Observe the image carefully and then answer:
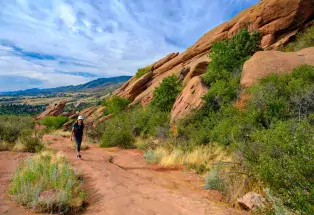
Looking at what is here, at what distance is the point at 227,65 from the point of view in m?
18.8

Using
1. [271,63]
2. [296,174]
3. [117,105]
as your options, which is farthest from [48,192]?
[117,105]

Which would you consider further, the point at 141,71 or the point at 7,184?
the point at 141,71

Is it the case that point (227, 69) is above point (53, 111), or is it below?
above

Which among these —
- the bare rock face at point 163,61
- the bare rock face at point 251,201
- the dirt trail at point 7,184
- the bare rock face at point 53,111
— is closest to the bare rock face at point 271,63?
the bare rock face at point 251,201

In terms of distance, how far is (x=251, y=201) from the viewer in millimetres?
4992

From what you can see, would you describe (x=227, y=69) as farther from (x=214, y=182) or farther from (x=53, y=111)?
(x=53, y=111)

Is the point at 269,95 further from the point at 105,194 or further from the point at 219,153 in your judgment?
the point at 105,194

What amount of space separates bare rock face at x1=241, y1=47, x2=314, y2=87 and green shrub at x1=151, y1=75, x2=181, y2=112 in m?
8.11

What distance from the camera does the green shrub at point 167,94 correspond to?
2156 centimetres

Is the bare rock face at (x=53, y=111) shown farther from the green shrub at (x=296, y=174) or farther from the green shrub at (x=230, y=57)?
the green shrub at (x=296, y=174)

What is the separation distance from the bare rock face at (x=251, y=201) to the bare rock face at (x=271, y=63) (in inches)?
367

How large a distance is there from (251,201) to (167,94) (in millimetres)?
17688

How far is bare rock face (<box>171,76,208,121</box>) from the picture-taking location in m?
14.7

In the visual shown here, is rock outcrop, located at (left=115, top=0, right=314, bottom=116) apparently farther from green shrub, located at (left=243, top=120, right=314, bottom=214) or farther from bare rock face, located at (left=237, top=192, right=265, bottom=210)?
green shrub, located at (left=243, top=120, right=314, bottom=214)
